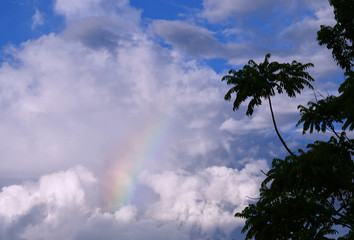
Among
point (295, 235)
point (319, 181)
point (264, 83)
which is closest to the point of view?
point (319, 181)

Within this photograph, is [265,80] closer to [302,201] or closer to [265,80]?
[265,80]

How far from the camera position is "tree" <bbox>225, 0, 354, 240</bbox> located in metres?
17.6

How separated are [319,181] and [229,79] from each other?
13.0 metres

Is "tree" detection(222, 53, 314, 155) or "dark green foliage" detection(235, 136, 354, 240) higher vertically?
"tree" detection(222, 53, 314, 155)

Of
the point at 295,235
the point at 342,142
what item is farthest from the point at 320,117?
the point at 295,235

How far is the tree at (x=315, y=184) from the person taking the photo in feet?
57.6

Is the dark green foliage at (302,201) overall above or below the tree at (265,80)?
below

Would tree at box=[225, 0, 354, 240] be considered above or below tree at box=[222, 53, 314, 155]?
below

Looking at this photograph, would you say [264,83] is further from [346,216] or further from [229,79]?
[346,216]

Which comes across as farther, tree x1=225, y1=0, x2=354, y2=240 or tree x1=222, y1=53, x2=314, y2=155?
tree x1=222, y1=53, x2=314, y2=155

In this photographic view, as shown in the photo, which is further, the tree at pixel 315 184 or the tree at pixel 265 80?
the tree at pixel 265 80

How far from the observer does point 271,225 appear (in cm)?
1967

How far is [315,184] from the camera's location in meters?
17.8

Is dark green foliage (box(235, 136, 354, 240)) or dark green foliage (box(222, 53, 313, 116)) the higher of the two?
dark green foliage (box(222, 53, 313, 116))
